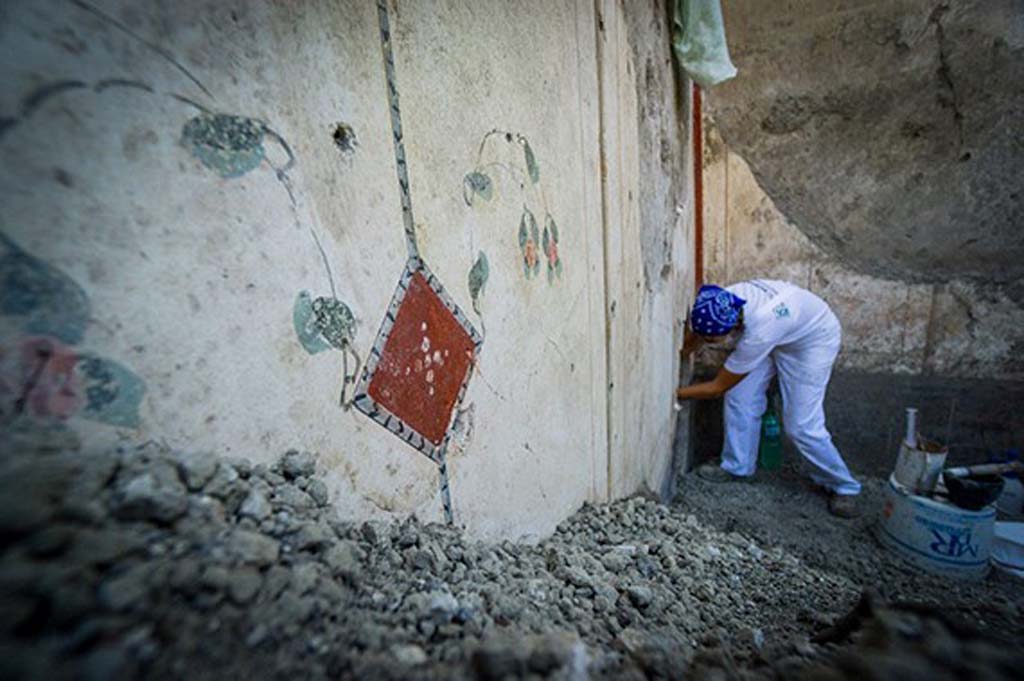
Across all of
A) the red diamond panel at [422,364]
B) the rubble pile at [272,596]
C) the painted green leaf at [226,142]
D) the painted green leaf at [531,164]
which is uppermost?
the painted green leaf at [531,164]

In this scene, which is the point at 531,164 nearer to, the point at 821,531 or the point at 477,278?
the point at 477,278

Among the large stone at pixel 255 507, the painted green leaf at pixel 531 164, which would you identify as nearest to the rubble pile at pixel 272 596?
the large stone at pixel 255 507

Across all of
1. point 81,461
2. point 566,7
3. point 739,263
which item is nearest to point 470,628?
point 81,461

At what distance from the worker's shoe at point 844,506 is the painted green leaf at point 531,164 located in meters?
2.60

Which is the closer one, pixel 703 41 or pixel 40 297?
pixel 40 297

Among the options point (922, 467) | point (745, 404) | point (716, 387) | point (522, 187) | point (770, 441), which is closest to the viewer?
point (522, 187)

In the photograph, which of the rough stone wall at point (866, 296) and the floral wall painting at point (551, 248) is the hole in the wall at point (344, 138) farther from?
the rough stone wall at point (866, 296)

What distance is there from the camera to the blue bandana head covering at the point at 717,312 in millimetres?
2350

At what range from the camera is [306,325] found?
0.59 m

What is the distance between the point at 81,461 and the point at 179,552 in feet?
0.40

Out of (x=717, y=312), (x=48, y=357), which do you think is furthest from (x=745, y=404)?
(x=48, y=357)

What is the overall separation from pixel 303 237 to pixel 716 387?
8.25ft

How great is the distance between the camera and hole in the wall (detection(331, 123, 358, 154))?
614 millimetres

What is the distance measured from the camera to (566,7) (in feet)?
3.80
